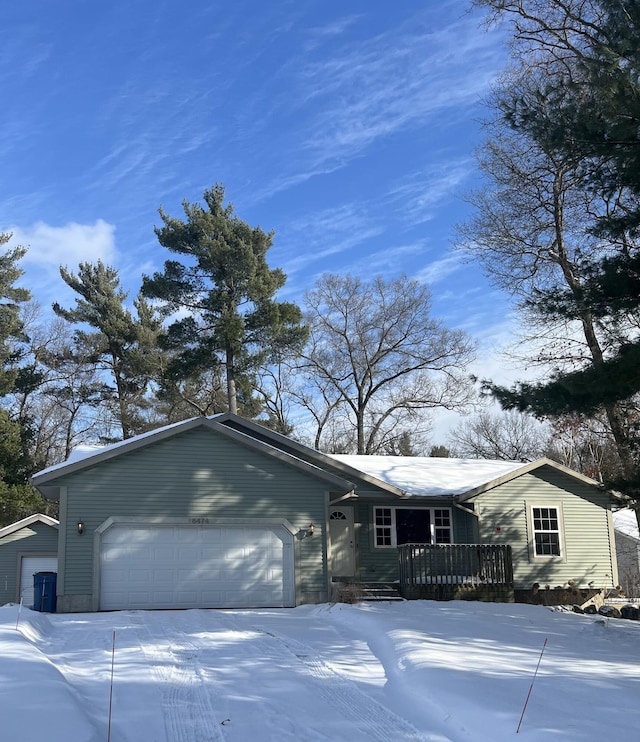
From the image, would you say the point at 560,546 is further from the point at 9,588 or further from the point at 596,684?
the point at 9,588

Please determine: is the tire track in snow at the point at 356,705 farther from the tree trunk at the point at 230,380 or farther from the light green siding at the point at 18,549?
the tree trunk at the point at 230,380

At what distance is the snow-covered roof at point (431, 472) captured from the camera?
72.4ft

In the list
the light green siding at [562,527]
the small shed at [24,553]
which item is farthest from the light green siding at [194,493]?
the small shed at [24,553]

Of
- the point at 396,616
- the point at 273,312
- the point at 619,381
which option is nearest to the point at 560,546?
the point at 396,616

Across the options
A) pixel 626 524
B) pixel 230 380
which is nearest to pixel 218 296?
pixel 230 380

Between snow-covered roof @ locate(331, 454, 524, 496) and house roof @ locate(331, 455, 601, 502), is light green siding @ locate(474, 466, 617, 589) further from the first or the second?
snow-covered roof @ locate(331, 454, 524, 496)

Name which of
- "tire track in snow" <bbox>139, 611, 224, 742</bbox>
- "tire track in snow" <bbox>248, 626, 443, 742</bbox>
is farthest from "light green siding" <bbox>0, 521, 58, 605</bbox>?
"tire track in snow" <bbox>248, 626, 443, 742</bbox>

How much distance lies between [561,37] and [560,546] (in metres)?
13.5

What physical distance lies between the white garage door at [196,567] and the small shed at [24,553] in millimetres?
10067

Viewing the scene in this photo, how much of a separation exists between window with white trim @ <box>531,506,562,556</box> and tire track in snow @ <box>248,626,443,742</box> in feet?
42.5

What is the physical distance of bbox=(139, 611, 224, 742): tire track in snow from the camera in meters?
7.09

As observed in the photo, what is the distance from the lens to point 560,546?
22516 millimetres

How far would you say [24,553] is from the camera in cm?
2662

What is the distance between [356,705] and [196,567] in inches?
394
